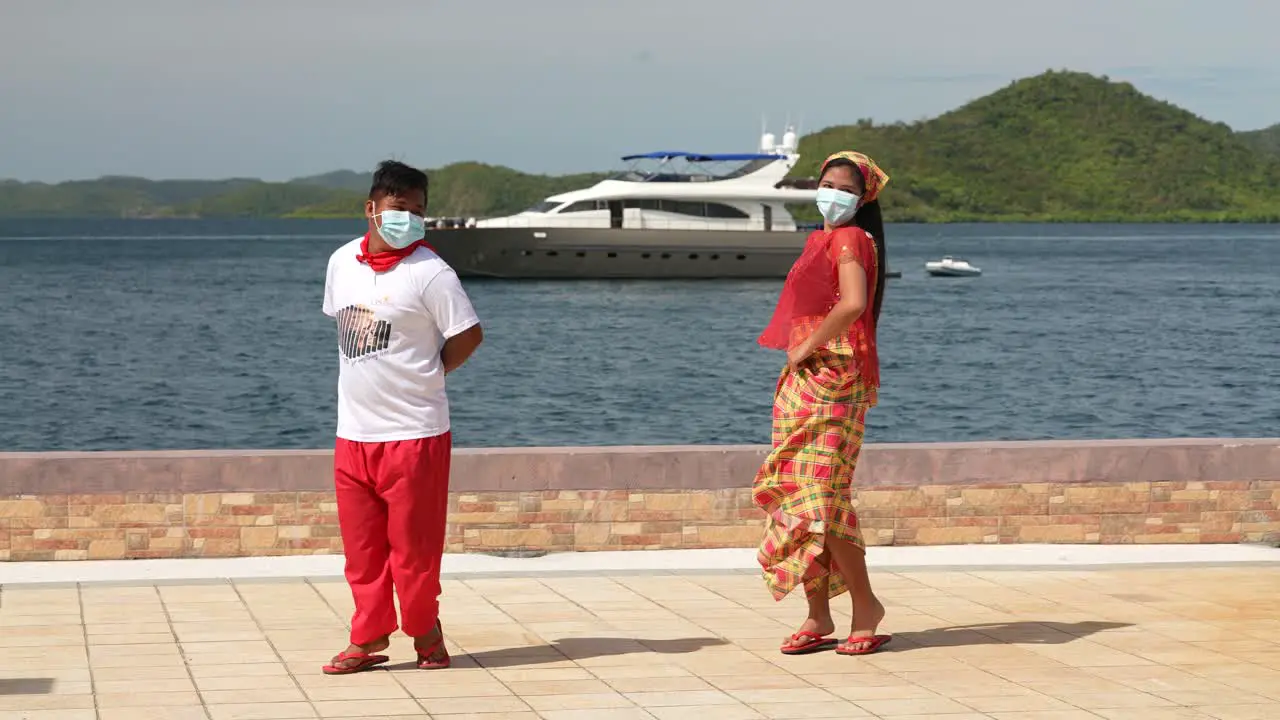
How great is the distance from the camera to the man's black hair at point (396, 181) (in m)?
5.50

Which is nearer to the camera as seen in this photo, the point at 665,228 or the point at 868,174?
the point at 868,174

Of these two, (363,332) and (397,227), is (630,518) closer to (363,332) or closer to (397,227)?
(363,332)

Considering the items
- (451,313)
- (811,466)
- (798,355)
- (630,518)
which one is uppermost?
(451,313)

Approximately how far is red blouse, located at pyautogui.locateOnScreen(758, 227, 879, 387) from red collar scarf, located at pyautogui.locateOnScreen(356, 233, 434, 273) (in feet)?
3.83

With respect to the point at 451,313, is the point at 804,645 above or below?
below

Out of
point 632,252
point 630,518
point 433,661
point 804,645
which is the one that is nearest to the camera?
point 433,661

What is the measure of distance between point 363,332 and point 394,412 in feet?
0.85

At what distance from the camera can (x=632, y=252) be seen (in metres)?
64.9

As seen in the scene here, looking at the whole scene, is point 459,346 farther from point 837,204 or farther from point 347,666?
point 837,204

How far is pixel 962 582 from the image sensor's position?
7078 mm

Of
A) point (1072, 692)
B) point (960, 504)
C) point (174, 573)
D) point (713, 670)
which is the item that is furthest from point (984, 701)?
point (174, 573)

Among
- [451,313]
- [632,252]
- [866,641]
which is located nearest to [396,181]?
[451,313]

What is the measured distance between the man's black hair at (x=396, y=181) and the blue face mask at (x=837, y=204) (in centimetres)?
127

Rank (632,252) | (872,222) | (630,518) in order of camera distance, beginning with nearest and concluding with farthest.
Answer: (872,222), (630,518), (632,252)
